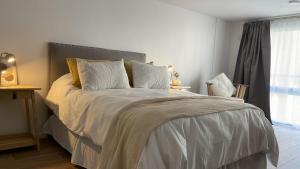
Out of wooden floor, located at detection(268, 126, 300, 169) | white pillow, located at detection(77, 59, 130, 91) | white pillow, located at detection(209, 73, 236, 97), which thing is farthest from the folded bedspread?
white pillow, located at detection(209, 73, 236, 97)

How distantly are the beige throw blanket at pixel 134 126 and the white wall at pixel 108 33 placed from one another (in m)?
1.71

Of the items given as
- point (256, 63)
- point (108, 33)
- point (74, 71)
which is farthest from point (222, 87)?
point (74, 71)

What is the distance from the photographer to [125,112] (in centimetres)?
187

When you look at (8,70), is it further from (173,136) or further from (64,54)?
(173,136)

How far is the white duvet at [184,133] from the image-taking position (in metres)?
1.61

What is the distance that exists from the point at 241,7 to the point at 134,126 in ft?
11.4

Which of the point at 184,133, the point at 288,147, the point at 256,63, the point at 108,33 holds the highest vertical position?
the point at 108,33

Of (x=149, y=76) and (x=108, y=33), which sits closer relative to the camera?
(x=149, y=76)

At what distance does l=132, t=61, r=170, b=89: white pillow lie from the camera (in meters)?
3.25

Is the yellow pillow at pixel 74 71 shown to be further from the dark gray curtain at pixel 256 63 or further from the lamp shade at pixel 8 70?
the dark gray curtain at pixel 256 63

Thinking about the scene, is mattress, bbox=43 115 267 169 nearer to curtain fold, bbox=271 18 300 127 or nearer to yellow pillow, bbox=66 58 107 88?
yellow pillow, bbox=66 58 107 88

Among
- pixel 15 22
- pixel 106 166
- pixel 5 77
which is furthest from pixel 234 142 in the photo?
pixel 15 22

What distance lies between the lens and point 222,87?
4562 mm

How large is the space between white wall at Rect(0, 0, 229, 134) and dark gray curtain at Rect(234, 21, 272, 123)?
0.55m
